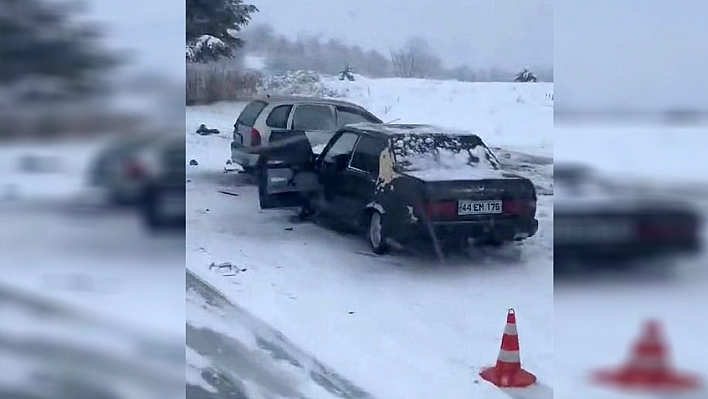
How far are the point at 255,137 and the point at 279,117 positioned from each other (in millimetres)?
119

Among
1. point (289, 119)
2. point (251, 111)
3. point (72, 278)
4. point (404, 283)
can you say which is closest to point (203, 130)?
point (251, 111)

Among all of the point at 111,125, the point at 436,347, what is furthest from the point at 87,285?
the point at 436,347

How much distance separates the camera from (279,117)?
15.4ft

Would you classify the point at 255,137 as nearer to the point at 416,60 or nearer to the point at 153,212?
the point at 153,212

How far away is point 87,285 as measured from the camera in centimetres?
446

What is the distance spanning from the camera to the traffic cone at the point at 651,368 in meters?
4.52

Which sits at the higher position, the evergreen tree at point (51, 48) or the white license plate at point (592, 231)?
the evergreen tree at point (51, 48)

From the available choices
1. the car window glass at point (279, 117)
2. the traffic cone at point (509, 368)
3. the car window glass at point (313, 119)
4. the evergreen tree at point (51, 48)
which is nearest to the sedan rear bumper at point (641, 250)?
the traffic cone at point (509, 368)

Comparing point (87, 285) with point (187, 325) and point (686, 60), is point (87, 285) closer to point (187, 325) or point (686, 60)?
point (187, 325)

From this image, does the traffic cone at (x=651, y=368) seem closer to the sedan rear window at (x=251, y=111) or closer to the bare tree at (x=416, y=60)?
the bare tree at (x=416, y=60)

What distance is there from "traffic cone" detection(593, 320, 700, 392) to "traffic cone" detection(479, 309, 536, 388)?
359mm

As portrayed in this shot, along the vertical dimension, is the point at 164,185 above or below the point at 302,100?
below

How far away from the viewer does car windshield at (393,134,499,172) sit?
4672 millimetres

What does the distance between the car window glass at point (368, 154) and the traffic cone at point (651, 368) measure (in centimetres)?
116
